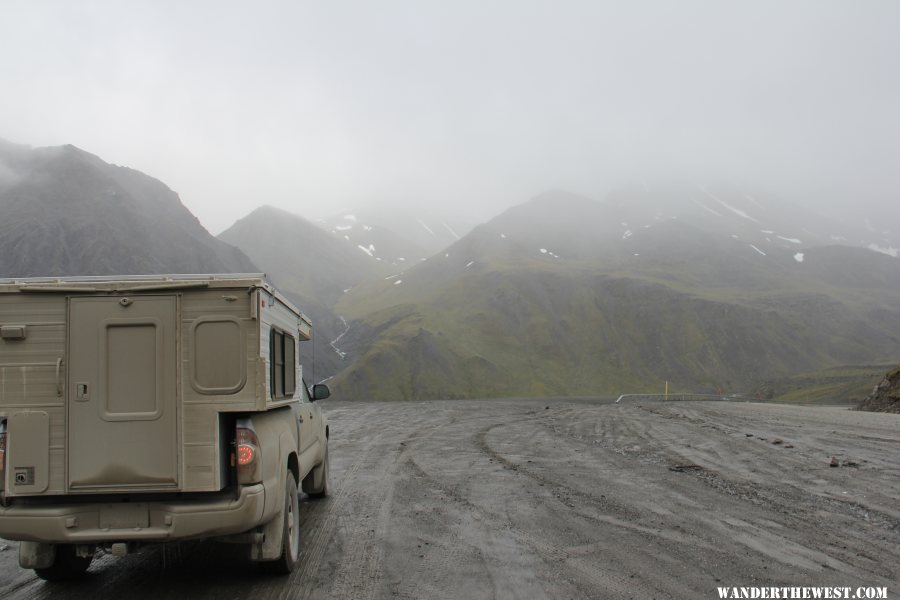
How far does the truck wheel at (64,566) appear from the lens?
6.27m

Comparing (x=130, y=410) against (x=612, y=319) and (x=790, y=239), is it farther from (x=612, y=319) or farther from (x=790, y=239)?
(x=790, y=239)

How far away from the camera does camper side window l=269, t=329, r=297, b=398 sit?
6498mm

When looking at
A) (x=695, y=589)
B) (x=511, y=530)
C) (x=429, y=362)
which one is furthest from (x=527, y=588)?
(x=429, y=362)

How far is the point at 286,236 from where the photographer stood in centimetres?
16650

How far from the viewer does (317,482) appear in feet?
33.2

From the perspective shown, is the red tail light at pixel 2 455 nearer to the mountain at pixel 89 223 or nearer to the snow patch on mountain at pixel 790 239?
the mountain at pixel 89 223

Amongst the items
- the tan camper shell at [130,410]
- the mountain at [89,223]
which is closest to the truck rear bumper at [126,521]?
the tan camper shell at [130,410]

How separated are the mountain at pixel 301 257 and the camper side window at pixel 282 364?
316 ft

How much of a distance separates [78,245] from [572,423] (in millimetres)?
54662

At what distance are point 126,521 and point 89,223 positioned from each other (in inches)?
2613

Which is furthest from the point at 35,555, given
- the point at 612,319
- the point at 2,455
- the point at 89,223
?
the point at 612,319

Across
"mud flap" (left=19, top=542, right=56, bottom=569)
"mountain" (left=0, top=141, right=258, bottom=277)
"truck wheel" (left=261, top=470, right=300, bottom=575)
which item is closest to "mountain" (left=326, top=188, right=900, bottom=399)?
"mountain" (left=0, top=141, right=258, bottom=277)

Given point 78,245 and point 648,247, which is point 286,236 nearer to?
point 648,247

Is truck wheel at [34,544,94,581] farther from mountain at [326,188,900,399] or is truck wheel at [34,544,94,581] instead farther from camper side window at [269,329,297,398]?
mountain at [326,188,900,399]
